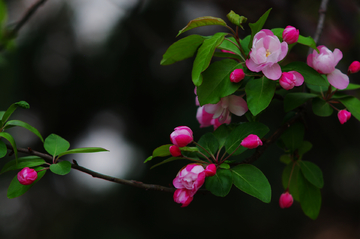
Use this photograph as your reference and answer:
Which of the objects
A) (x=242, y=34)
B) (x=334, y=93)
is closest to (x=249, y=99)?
(x=334, y=93)

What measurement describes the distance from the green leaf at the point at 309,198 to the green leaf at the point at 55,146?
538 millimetres

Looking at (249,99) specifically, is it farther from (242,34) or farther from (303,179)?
(242,34)

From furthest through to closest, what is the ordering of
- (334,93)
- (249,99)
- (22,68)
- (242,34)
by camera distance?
1. (22,68)
2. (242,34)
3. (334,93)
4. (249,99)

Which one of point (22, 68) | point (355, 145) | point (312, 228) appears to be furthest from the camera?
point (312, 228)

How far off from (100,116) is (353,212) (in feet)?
7.51

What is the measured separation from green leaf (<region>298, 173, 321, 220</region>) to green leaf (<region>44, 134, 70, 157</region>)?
0.54 m

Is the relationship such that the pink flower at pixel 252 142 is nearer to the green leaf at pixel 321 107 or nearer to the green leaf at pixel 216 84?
the green leaf at pixel 216 84

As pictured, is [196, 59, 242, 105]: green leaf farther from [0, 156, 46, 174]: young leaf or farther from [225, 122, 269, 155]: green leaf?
[0, 156, 46, 174]: young leaf

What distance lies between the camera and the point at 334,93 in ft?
1.94

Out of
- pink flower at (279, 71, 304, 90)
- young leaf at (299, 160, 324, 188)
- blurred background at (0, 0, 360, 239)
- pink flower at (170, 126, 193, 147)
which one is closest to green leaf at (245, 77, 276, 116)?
pink flower at (279, 71, 304, 90)

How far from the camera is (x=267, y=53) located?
448mm

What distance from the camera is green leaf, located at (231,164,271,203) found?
416mm

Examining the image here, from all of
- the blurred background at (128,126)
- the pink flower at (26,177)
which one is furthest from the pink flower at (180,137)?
the blurred background at (128,126)

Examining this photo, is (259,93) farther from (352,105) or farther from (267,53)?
(352,105)
